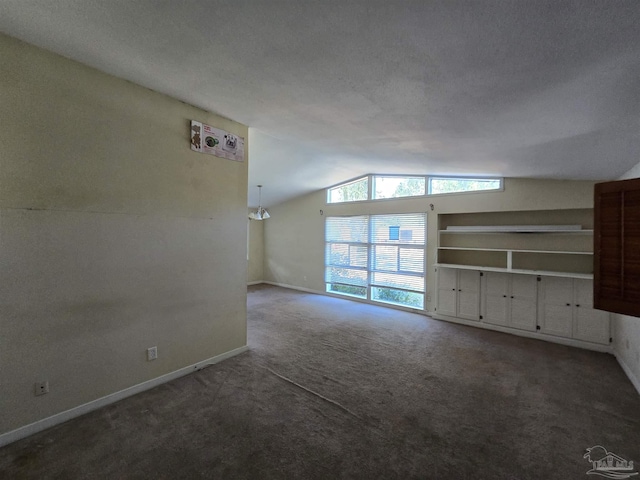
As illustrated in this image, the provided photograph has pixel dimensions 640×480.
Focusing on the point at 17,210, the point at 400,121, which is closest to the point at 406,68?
the point at 400,121

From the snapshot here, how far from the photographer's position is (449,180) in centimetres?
558

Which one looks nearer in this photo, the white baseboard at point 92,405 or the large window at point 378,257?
the white baseboard at point 92,405

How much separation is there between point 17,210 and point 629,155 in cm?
527

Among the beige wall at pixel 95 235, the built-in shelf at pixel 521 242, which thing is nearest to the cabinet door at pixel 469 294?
the built-in shelf at pixel 521 242

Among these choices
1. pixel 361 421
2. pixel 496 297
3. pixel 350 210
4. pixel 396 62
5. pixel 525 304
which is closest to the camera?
pixel 396 62

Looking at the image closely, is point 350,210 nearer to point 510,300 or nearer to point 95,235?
point 510,300

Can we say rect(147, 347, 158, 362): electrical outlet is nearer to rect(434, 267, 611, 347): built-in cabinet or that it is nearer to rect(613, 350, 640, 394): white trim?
rect(434, 267, 611, 347): built-in cabinet

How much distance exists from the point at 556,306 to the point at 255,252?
7.47 m

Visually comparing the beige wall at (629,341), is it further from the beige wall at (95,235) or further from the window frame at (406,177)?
the beige wall at (95,235)

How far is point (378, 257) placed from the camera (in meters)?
6.66

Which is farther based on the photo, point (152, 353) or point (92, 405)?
point (152, 353)

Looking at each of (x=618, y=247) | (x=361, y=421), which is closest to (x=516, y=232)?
(x=618, y=247)

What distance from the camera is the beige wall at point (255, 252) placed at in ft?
29.9

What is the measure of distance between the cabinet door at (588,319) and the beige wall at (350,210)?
46.7 inches
